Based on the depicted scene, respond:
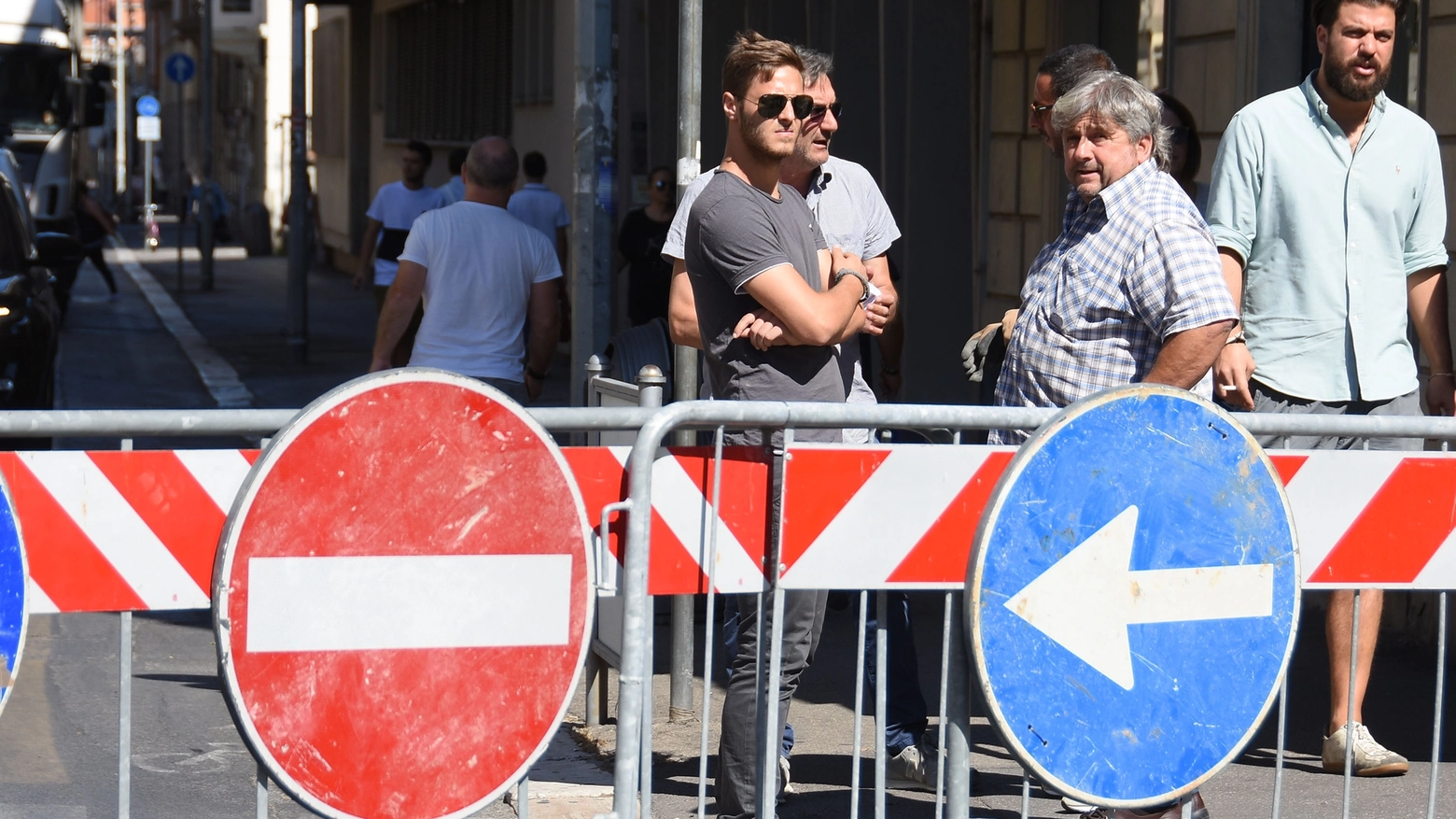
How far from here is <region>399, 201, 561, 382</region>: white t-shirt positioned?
269 inches

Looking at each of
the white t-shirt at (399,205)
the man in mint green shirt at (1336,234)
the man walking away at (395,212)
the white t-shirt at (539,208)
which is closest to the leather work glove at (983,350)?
the man in mint green shirt at (1336,234)

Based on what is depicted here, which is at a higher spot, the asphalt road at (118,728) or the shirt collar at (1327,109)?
the shirt collar at (1327,109)

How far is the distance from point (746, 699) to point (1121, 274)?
1.34 metres

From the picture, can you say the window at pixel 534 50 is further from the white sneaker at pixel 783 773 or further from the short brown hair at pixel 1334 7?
the white sneaker at pixel 783 773

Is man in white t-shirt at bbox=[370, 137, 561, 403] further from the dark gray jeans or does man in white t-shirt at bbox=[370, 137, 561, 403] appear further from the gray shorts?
the gray shorts

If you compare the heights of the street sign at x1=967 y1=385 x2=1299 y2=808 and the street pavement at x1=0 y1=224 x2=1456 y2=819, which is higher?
the street sign at x1=967 y1=385 x2=1299 y2=808

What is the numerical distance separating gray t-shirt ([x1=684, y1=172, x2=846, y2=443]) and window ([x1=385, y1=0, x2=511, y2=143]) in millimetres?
16955

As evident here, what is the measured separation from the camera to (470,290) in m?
6.84

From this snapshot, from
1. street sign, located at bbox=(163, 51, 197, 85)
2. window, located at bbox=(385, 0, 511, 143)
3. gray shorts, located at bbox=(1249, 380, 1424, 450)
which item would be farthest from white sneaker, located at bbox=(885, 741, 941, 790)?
street sign, located at bbox=(163, 51, 197, 85)

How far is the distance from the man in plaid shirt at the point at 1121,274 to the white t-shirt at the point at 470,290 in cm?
287

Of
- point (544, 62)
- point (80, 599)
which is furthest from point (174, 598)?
point (544, 62)

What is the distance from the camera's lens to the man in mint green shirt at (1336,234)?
197 inches

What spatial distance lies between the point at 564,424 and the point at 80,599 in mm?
889

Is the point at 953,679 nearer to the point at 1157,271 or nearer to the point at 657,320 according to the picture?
the point at 1157,271
